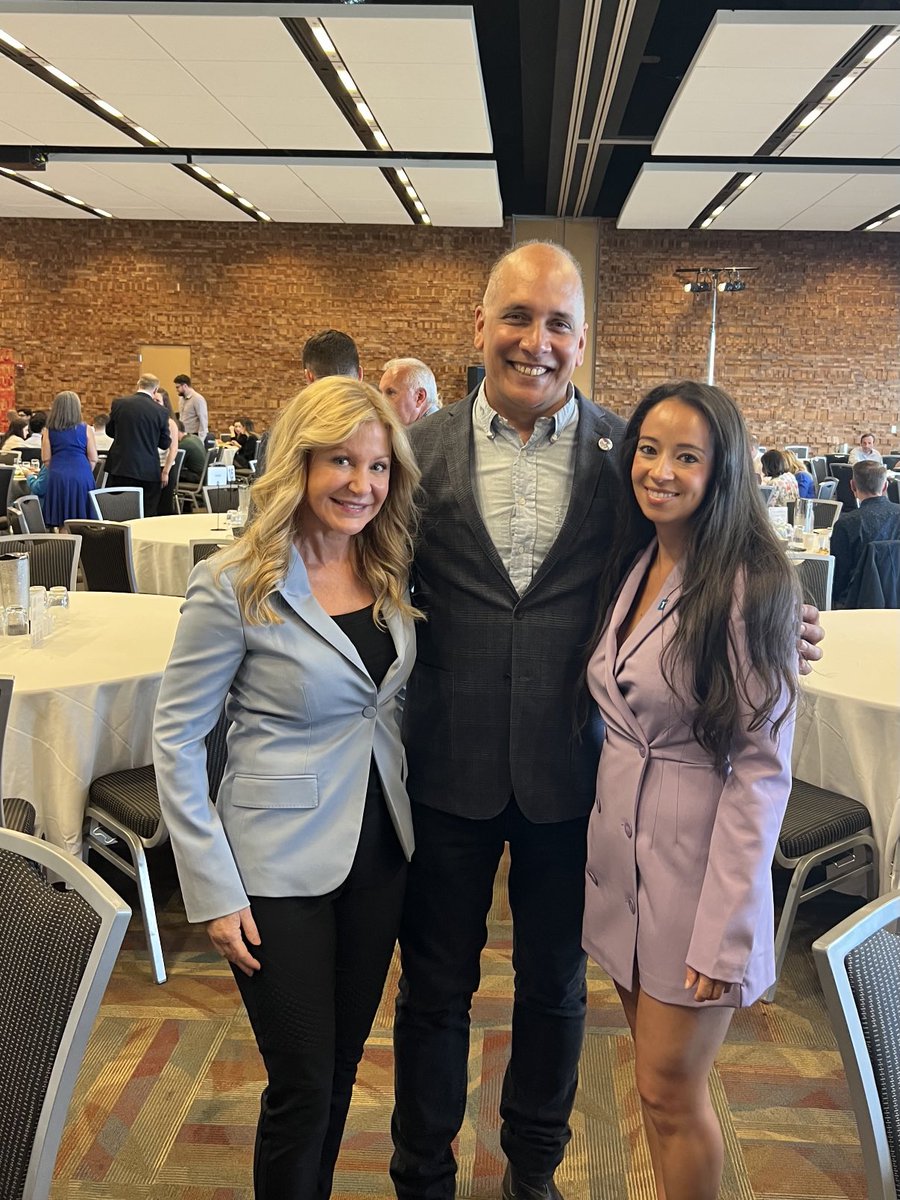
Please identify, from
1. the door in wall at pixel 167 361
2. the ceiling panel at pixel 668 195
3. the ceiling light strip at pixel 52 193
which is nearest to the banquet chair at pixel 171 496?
the ceiling light strip at pixel 52 193

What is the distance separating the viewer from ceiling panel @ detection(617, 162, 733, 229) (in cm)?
1055

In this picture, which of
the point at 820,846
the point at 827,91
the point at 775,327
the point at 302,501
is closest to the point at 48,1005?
the point at 302,501

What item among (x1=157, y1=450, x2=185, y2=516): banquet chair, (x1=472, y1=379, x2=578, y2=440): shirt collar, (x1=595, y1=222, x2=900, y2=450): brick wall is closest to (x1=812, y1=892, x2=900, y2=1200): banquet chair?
(x1=472, y1=379, x2=578, y2=440): shirt collar

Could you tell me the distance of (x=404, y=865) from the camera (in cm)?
173

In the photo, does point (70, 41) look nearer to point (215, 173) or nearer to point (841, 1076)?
point (215, 173)

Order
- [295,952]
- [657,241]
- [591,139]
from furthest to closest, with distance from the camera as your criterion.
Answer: [657,241]
[591,139]
[295,952]

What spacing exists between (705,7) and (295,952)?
934 cm

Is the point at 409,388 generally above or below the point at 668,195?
below

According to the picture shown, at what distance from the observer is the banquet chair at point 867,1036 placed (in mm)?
1135

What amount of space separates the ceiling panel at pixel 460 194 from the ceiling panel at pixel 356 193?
42 centimetres

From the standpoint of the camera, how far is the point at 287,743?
1539 millimetres

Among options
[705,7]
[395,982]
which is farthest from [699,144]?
[395,982]

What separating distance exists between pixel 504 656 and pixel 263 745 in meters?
0.45

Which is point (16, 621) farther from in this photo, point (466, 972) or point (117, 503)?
point (117, 503)
